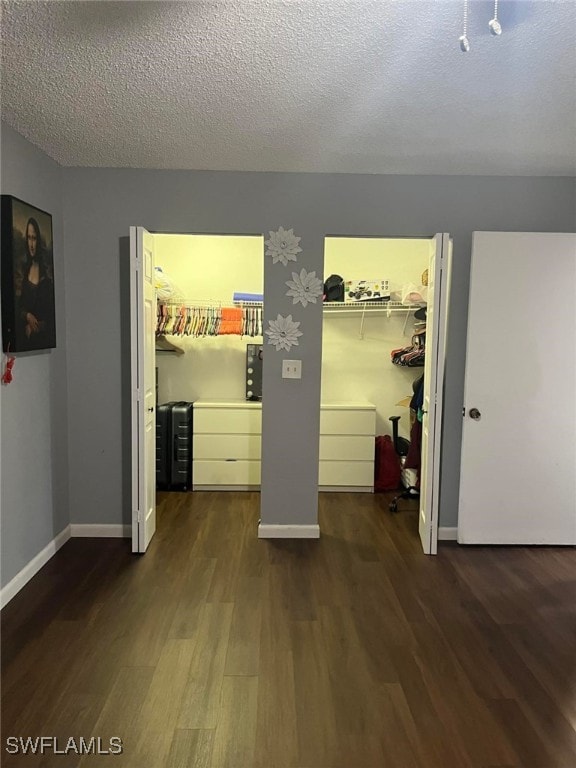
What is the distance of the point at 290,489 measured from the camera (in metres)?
3.65

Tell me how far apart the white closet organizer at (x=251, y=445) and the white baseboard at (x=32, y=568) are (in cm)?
141

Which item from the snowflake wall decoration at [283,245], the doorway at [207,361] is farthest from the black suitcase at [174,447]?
the snowflake wall decoration at [283,245]

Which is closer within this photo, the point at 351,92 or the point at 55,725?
the point at 55,725

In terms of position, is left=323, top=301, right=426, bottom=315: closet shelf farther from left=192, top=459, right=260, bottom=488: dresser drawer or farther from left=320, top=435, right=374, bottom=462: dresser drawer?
left=192, top=459, right=260, bottom=488: dresser drawer

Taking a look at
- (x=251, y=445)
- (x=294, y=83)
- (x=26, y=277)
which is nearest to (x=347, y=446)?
(x=251, y=445)

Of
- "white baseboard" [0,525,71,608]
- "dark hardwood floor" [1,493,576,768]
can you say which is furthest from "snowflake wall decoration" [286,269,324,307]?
"white baseboard" [0,525,71,608]

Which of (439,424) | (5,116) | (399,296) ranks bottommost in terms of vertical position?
(439,424)

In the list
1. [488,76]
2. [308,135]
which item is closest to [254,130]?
[308,135]

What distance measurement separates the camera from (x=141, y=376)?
3270 millimetres

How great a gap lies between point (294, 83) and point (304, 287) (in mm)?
1433

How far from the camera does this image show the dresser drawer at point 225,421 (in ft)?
15.3

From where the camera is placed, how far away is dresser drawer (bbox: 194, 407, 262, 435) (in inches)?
184

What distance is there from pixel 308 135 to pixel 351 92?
1.77ft

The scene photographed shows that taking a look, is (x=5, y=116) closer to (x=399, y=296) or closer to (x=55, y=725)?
(x=55, y=725)
